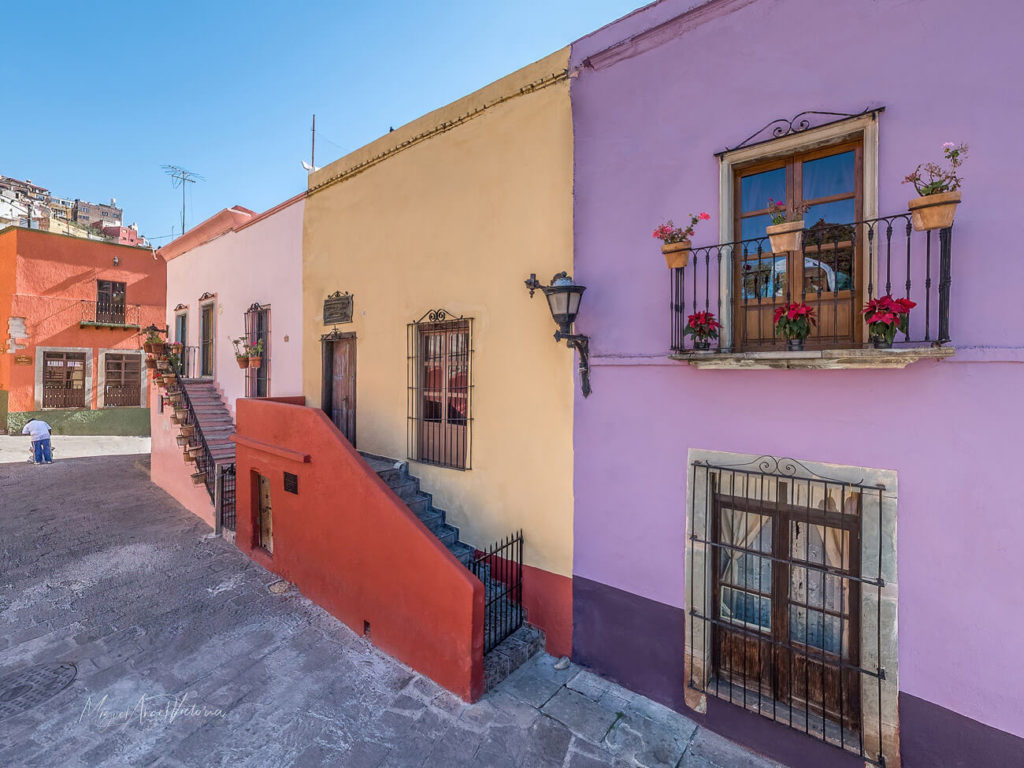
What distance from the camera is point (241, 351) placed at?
10.5m

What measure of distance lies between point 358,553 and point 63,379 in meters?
21.3

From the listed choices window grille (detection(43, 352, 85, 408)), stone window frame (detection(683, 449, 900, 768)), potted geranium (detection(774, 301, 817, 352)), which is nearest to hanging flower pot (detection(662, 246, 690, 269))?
potted geranium (detection(774, 301, 817, 352))

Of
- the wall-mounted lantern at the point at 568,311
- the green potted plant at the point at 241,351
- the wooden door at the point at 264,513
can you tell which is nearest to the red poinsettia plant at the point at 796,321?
the wall-mounted lantern at the point at 568,311

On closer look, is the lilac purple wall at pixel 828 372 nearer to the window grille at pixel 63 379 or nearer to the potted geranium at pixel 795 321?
the potted geranium at pixel 795 321

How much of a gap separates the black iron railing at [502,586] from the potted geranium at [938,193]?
4526 millimetres

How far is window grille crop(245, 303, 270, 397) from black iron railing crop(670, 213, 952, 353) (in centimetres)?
852

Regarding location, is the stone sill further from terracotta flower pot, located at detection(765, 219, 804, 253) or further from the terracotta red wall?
the terracotta red wall

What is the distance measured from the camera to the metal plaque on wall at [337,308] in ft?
25.7

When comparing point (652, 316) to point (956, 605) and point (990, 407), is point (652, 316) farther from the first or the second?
point (956, 605)

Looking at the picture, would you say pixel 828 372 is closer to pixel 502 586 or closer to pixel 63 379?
pixel 502 586

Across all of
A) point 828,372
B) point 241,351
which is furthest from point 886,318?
point 241,351

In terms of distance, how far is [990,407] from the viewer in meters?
3.17

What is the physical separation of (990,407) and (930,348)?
653 mm

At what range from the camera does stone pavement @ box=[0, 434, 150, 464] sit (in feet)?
50.9
